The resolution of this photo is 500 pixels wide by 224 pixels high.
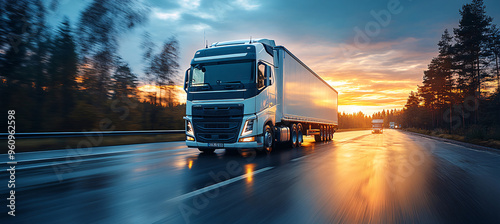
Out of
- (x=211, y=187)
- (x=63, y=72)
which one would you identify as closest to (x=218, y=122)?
(x=211, y=187)

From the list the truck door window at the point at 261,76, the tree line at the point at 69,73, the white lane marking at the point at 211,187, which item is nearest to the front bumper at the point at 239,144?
the truck door window at the point at 261,76

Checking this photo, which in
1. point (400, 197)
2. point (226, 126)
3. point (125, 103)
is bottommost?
point (400, 197)

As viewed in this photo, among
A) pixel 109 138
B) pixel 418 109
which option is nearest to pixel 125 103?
pixel 109 138

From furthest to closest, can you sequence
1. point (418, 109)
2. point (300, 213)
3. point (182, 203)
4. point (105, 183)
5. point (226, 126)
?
point (418, 109), point (226, 126), point (105, 183), point (182, 203), point (300, 213)

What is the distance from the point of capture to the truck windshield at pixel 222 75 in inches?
405

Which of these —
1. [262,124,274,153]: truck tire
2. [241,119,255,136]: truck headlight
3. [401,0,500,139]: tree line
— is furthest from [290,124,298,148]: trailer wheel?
[401,0,500,139]: tree line

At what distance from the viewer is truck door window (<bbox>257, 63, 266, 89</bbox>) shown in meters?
10.4

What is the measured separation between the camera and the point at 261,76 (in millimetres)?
10570

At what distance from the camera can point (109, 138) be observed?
19.4 metres

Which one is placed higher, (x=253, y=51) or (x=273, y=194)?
(x=253, y=51)

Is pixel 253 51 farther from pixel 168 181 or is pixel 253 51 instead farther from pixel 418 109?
pixel 418 109

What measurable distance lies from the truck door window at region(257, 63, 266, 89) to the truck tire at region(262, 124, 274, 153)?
5.25 ft

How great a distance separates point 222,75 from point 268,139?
2905 mm

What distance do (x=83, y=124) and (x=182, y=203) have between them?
52.1 feet
